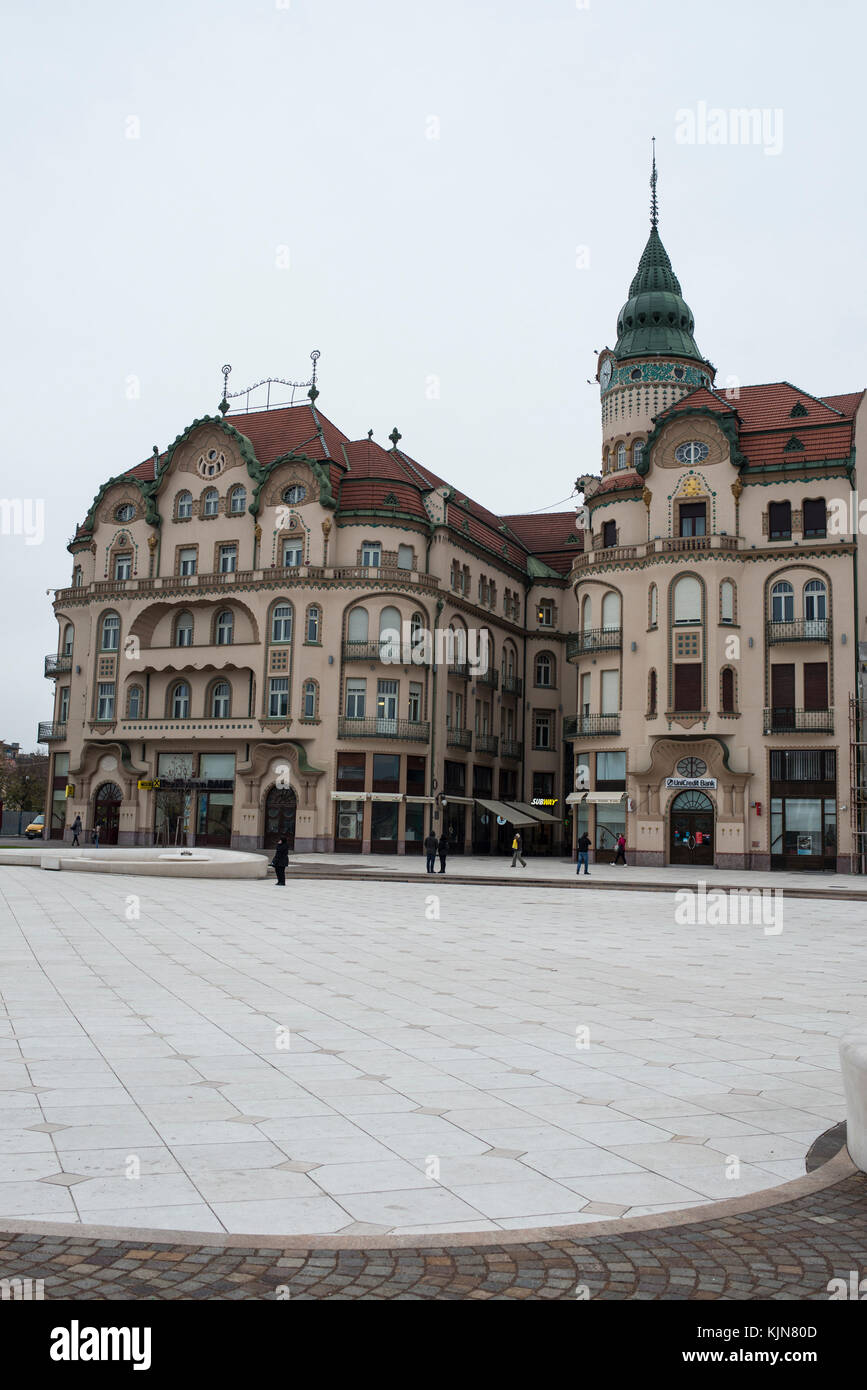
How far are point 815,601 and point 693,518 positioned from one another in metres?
6.50

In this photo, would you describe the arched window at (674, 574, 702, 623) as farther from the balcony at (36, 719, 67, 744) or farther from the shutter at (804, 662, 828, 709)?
the balcony at (36, 719, 67, 744)

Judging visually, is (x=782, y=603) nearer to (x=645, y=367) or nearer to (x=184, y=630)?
(x=645, y=367)

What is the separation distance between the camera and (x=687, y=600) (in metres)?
50.3

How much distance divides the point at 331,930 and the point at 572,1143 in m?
13.5

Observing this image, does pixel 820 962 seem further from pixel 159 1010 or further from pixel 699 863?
pixel 699 863

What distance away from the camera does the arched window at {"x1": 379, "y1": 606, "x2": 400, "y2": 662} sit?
55812 millimetres

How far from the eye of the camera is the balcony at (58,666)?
65.6 meters

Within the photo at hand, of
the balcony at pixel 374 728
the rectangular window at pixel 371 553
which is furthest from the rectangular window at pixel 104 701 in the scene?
the rectangular window at pixel 371 553

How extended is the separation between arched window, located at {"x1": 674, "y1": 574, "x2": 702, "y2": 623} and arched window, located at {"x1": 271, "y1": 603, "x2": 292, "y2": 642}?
18785 millimetres

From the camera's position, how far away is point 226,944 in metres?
17.6

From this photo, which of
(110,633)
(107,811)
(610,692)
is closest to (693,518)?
(610,692)

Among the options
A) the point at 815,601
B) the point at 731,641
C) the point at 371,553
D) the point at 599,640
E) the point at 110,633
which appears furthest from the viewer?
the point at 110,633

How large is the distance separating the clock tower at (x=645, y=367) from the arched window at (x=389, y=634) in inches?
518
